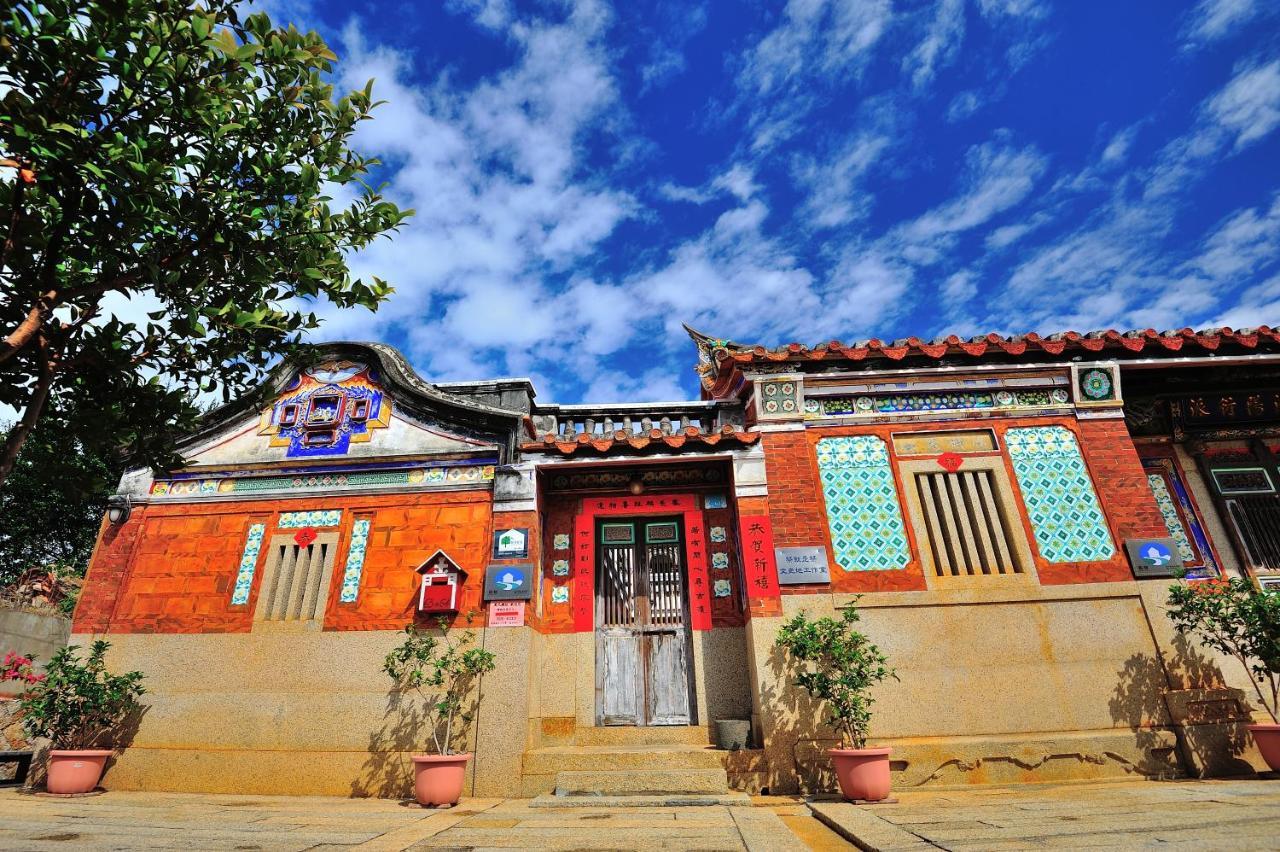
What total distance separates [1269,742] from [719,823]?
569cm

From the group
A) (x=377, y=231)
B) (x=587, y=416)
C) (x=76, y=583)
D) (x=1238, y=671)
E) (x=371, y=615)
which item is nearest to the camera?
(x=377, y=231)

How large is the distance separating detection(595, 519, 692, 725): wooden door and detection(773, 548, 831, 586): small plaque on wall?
5.12 feet

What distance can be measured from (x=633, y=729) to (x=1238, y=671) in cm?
713

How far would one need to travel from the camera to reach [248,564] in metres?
8.24

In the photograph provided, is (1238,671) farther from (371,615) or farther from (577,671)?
(371,615)

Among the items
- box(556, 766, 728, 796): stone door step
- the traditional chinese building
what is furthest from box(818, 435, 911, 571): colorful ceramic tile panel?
box(556, 766, 728, 796): stone door step

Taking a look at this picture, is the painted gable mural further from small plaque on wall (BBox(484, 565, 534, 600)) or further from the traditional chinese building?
small plaque on wall (BBox(484, 565, 534, 600))

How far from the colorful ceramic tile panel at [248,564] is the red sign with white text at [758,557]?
6.43 metres

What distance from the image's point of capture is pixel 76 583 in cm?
1284

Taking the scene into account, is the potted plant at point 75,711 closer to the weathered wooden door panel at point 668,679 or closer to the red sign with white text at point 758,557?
the weathered wooden door panel at point 668,679

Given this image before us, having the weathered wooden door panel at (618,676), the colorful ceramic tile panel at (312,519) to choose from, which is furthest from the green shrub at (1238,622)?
the colorful ceramic tile panel at (312,519)

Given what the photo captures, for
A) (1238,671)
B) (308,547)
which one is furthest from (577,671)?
(1238,671)

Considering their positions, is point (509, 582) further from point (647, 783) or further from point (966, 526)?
point (966, 526)

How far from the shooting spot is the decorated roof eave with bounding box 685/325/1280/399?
7.89 m
